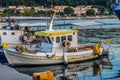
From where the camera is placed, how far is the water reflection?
35500 millimetres

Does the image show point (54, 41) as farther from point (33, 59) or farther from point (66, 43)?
point (33, 59)

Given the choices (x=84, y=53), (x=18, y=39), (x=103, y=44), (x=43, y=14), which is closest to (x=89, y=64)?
(x=84, y=53)

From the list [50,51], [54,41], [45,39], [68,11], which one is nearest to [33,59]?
[50,51]

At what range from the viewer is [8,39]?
46.1 metres

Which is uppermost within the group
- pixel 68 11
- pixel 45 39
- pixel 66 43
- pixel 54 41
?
pixel 45 39

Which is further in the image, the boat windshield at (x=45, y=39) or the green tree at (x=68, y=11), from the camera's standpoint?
the green tree at (x=68, y=11)

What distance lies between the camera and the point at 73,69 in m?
38.8

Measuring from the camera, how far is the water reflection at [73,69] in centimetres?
3550

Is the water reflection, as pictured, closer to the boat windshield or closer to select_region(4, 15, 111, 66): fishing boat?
select_region(4, 15, 111, 66): fishing boat

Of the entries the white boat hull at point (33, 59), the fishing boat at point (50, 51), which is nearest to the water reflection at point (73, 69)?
the white boat hull at point (33, 59)

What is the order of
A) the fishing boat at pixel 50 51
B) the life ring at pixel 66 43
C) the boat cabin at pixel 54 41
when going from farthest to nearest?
the life ring at pixel 66 43, the boat cabin at pixel 54 41, the fishing boat at pixel 50 51

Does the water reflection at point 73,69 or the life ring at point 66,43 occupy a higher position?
the life ring at point 66,43

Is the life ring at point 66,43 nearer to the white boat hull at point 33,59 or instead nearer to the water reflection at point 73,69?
the white boat hull at point 33,59

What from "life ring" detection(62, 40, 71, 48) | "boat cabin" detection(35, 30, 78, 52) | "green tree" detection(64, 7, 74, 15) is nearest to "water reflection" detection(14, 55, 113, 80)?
"boat cabin" detection(35, 30, 78, 52)
